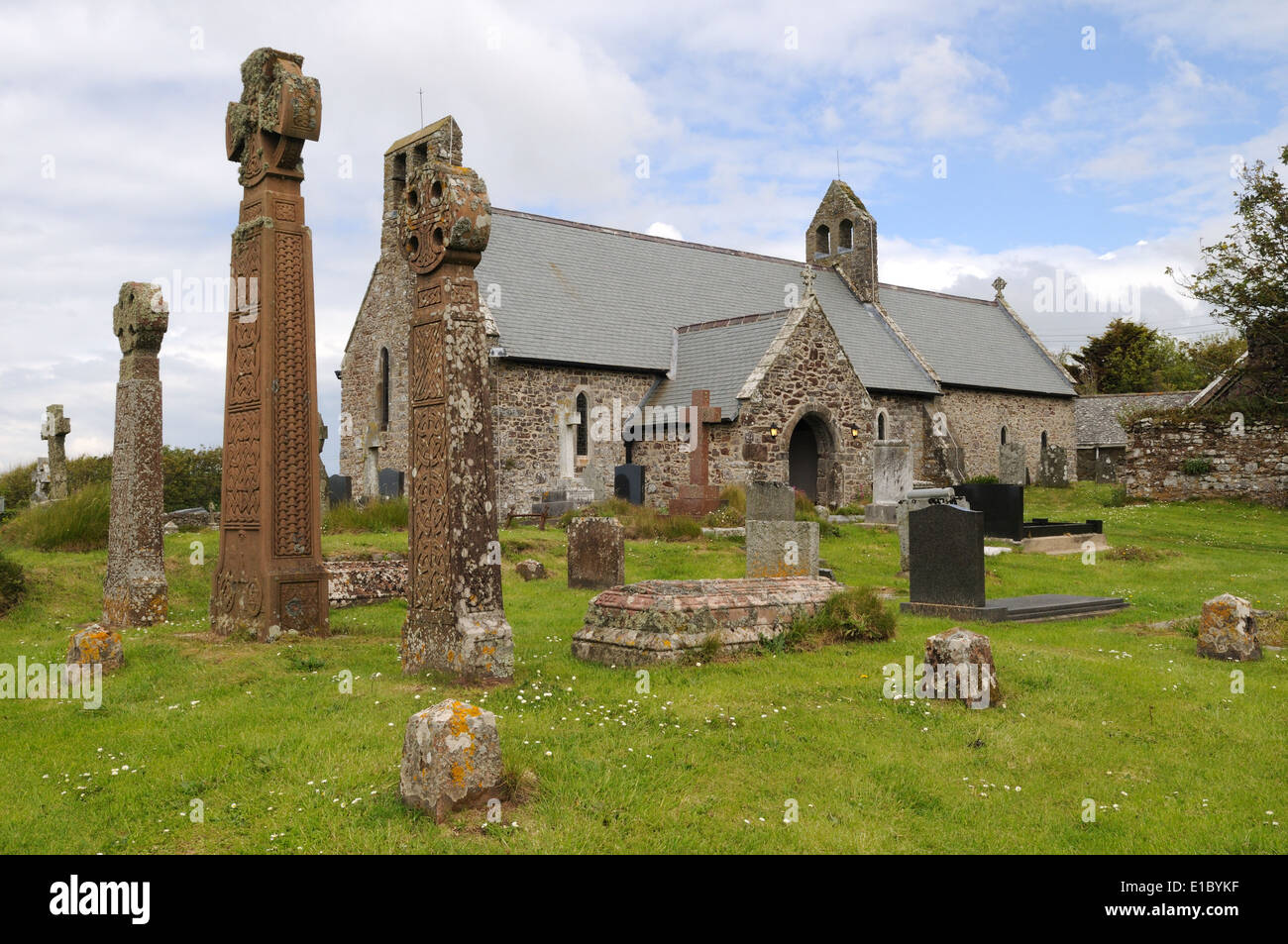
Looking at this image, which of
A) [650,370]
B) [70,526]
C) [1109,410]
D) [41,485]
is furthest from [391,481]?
[1109,410]

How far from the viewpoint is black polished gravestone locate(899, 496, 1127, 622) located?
11.3m

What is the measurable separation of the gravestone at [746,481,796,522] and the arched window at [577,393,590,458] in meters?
9.89

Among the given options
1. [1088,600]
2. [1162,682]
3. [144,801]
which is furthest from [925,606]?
[144,801]

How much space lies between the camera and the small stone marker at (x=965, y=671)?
23.6 feet

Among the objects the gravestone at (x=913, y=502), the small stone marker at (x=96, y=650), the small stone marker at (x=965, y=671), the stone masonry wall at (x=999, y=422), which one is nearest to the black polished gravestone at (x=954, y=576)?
the gravestone at (x=913, y=502)

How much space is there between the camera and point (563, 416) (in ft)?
80.7

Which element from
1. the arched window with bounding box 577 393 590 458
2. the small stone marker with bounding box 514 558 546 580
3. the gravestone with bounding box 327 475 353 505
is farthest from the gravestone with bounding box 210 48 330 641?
the gravestone with bounding box 327 475 353 505

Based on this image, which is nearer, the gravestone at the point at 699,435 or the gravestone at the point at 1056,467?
the gravestone at the point at 699,435

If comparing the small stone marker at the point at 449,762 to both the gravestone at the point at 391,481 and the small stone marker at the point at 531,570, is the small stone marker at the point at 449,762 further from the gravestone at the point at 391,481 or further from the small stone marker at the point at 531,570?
the gravestone at the point at 391,481

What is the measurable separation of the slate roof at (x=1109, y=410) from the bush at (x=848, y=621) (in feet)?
127

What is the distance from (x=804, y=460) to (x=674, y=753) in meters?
21.6

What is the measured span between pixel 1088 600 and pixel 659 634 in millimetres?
6729

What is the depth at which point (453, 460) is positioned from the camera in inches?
284
